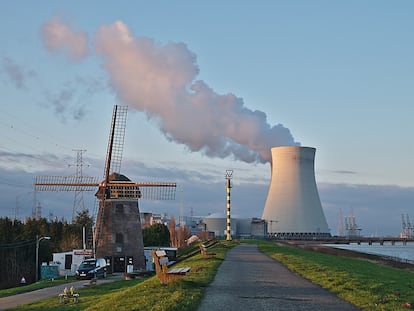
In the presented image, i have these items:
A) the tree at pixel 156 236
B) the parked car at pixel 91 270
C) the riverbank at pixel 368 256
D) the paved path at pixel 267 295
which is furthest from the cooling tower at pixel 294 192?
the paved path at pixel 267 295

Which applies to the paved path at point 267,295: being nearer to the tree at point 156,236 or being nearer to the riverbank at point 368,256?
the riverbank at point 368,256

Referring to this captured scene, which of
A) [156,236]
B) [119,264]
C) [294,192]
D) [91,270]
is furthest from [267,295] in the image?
[156,236]

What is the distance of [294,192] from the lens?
61188 millimetres

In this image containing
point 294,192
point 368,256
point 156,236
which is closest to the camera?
point 368,256

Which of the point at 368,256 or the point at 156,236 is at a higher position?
the point at 156,236

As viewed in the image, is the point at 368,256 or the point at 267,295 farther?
the point at 368,256

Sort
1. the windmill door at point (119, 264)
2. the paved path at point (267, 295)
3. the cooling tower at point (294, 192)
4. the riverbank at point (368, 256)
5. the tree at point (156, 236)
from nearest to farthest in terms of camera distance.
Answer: the paved path at point (267, 295)
the riverbank at point (368, 256)
the windmill door at point (119, 264)
the cooling tower at point (294, 192)
the tree at point (156, 236)

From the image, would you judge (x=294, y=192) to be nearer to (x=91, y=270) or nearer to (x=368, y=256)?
(x=368, y=256)

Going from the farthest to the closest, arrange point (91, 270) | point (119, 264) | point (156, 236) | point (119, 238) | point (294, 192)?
point (156, 236), point (294, 192), point (119, 238), point (119, 264), point (91, 270)

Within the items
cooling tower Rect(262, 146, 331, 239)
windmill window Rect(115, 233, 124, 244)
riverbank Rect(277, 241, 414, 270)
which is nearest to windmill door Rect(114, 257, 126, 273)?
windmill window Rect(115, 233, 124, 244)

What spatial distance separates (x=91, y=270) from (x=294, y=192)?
30724 mm

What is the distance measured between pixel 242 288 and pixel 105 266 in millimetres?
25296

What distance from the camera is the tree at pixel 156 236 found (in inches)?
2825

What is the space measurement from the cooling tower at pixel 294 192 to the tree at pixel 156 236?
520 inches
